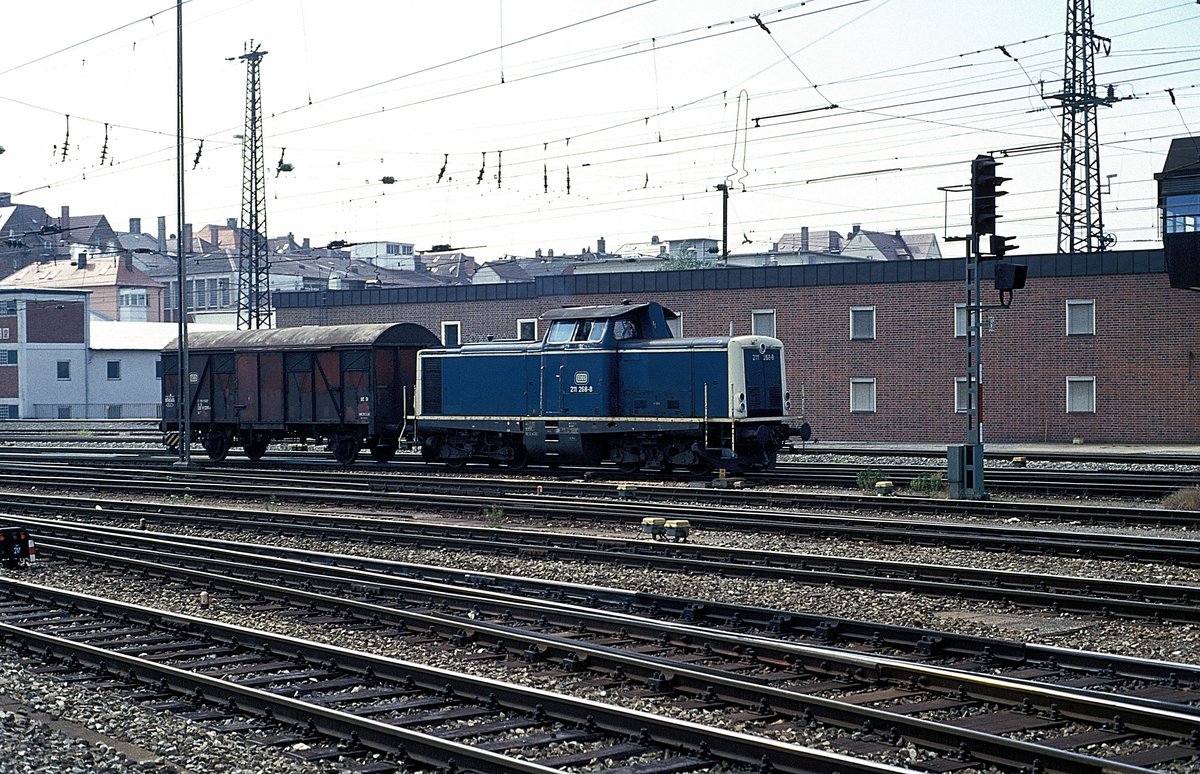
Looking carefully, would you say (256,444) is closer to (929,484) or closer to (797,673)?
(929,484)

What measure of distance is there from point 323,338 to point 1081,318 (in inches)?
854

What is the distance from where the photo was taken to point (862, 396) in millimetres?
41250

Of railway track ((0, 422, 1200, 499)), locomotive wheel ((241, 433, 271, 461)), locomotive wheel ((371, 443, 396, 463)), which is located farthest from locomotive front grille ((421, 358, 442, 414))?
locomotive wheel ((241, 433, 271, 461))

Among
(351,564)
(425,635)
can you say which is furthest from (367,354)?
(425,635)

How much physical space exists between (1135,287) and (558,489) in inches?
820

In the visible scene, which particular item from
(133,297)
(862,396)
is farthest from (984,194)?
(133,297)

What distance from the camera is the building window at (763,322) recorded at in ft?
140

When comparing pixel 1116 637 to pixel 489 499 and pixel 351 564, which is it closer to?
pixel 351 564

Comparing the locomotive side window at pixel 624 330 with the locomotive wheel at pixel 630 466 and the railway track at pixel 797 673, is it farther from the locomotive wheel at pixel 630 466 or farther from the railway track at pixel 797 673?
the railway track at pixel 797 673

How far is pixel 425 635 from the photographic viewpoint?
1220 centimetres

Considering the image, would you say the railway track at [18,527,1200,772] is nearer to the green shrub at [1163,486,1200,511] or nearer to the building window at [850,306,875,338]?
the green shrub at [1163,486,1200,511]

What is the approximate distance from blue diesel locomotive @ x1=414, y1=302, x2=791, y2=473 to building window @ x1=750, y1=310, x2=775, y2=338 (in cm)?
1327

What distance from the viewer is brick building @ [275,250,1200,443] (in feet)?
122

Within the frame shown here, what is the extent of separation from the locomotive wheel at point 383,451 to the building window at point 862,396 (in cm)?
1543
